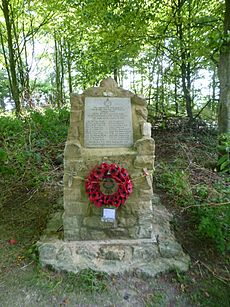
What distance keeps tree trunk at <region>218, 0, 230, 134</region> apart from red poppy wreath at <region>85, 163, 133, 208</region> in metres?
2.22

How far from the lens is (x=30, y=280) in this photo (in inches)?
74.5

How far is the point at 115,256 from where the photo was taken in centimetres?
210

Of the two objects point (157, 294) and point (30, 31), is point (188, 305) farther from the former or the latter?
point (30, 31)

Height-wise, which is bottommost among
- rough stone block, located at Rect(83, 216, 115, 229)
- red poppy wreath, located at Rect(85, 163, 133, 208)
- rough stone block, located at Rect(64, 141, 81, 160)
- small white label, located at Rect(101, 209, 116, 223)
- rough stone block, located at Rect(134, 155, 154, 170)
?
rough stone block, located at Rect(83, 216, 115, 229)

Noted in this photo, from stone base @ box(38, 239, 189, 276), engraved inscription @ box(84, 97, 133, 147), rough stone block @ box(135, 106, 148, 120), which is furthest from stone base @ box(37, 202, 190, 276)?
rough stone block @ box(135, 106, 148, 120)

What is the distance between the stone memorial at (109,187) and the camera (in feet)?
7.00

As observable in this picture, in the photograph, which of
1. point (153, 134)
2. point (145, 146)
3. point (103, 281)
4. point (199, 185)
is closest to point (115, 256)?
point (103, 281)

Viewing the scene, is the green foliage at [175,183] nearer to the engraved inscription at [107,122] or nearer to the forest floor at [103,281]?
the forest floor at [103,281]

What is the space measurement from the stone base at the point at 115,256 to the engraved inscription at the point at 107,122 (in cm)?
93

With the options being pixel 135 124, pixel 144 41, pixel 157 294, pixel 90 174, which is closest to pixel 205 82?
pixel 144 41

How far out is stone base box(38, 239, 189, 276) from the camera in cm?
200

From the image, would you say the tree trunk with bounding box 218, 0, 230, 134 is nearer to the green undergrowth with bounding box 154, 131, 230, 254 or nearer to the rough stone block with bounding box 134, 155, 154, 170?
the green undergrowth with bounding box 154, 131, 230, 254

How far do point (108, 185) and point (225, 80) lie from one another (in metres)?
2.50

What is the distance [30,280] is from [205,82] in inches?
213
